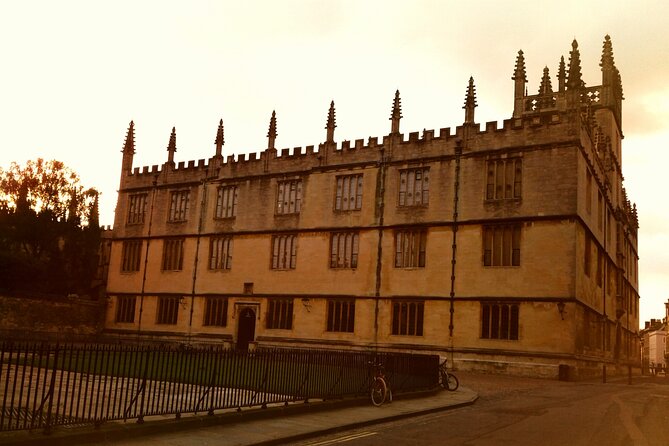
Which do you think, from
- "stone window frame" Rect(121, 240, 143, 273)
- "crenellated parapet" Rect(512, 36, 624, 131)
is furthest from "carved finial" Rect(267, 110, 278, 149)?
"crenellated parapet" Rect(512, 36, 624, 131)

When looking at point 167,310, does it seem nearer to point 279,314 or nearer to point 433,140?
point 279,314

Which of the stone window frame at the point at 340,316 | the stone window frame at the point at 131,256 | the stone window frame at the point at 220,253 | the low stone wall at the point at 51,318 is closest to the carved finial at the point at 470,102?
the stone window frame at the point at 340,316

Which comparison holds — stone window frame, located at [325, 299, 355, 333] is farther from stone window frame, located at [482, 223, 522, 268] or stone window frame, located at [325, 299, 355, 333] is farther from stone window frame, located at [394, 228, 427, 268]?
stone window frame, located at [482, 223, 522, 268]

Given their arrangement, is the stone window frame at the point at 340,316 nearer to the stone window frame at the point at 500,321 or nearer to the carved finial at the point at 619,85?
the stone window frame at the point at 500,321

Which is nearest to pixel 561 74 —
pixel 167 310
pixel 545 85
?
pixel 545 85

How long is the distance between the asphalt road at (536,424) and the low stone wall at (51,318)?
2905 centimetres

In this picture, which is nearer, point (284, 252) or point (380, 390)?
point (380, 390)

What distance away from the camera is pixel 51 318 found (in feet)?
132

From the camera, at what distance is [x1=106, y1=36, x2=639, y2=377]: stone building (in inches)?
1171

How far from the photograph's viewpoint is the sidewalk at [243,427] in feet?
31.2

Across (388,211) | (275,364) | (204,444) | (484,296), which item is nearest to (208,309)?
(388,211)

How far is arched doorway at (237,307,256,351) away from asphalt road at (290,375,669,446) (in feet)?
63.0

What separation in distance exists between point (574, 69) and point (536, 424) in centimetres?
2266

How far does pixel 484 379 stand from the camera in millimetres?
26484
